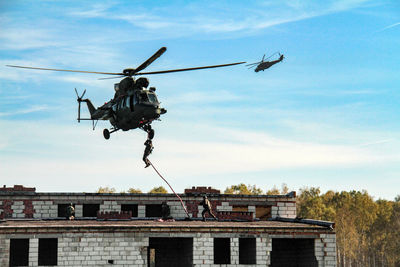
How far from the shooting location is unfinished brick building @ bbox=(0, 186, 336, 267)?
33.4 m

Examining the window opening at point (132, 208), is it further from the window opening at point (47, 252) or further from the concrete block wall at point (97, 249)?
the concrete block wall at point (97, 249)

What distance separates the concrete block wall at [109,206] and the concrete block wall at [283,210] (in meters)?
11.6

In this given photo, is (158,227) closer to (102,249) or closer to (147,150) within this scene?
(102,249)

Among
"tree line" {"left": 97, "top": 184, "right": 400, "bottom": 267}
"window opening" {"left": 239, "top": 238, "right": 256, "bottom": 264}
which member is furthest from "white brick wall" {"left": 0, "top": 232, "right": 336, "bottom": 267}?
"tree line" {"left": 97, "top": 184, "right": 400, "bottom": 267}

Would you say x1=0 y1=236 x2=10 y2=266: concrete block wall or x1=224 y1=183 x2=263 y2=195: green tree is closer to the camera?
x1=0 y1=236 x2=10 y2=266: concrete block wall

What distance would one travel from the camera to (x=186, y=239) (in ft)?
120

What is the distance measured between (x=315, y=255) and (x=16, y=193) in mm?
20901

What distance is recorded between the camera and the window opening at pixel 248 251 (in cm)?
3612

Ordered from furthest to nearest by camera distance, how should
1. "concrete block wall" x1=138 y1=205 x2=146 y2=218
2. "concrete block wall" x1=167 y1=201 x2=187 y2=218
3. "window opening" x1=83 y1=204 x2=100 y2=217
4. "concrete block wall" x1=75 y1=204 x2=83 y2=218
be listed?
"concrete block wall" x1=167 y1=201 x2=187 y2=218
"concrete block wall" x1=138 y1=205 x2=146 y2=218
"window opening" x1=83 y1=204 x2=100 y2=217
"concrete block wall" x1=75 y1=204 x2=83 y2=218

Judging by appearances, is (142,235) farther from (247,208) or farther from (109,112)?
(247,208)

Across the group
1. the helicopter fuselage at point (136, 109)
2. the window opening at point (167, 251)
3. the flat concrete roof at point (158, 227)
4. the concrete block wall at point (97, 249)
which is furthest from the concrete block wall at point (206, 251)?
the helicopter fuselage at point (136, 109)

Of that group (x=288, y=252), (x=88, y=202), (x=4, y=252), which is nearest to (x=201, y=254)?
(x=288, y=252)

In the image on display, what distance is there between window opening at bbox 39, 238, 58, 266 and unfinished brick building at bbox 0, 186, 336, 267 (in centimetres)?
6

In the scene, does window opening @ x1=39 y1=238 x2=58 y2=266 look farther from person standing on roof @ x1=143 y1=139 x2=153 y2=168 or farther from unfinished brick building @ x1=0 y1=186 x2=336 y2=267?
person standing on roof @ x1=143 y1=139 x2=153 y2=168
